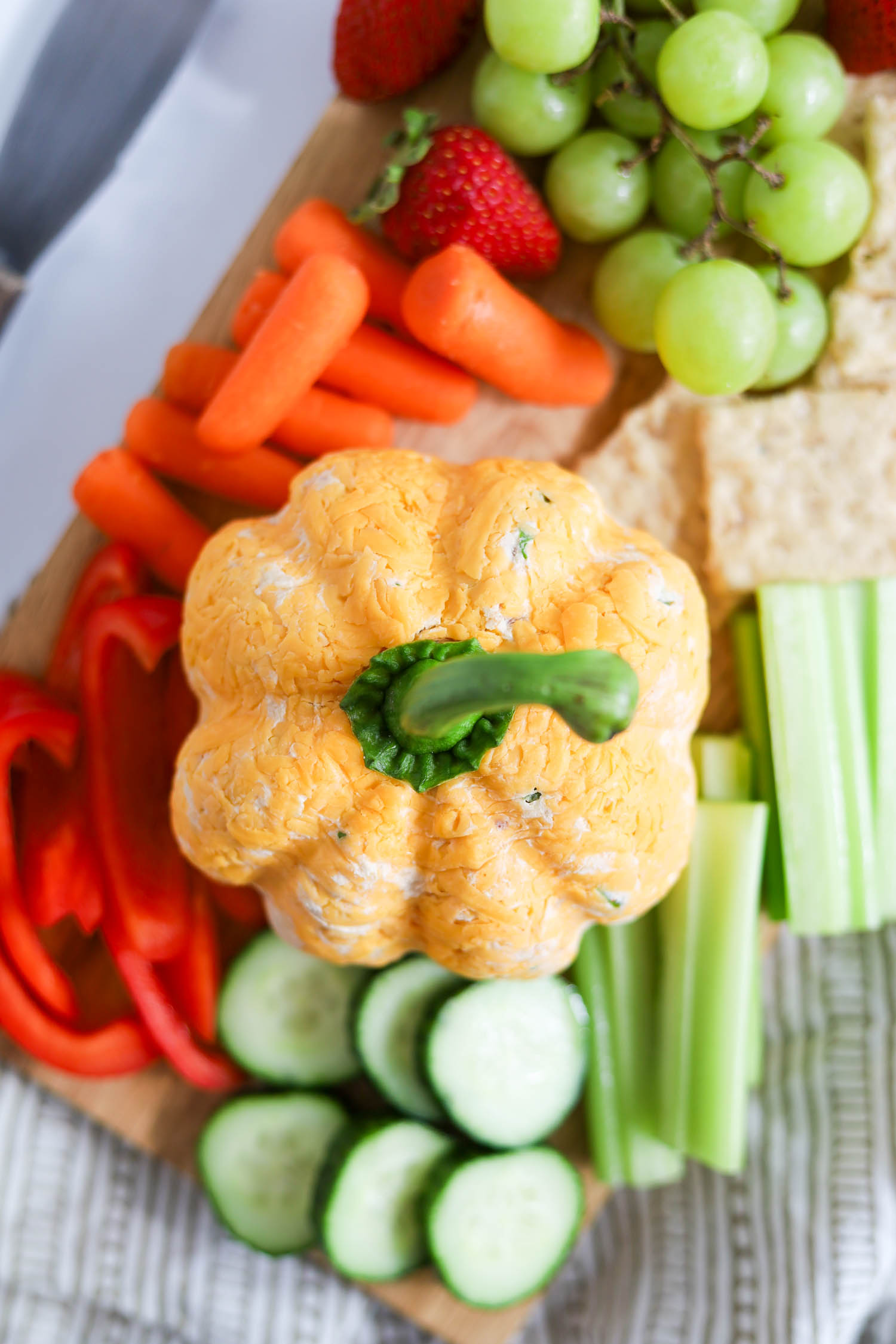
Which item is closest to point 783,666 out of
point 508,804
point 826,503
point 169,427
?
point 826,503

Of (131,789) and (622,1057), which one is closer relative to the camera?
(131,789)

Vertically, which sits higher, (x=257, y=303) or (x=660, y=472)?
(x=257, y=303)

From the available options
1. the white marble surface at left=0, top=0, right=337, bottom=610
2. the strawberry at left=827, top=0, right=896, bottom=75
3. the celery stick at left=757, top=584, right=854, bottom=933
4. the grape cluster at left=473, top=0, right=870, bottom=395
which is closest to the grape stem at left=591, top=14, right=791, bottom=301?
the grape cluster at left=473, top=0, right=870, bottom=395

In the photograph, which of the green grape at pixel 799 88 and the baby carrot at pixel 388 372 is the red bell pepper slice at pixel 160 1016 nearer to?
the baby carrot at pixel 388 372

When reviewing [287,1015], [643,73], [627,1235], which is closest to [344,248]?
[643,73]

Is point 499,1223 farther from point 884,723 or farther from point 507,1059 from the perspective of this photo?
point 884,723

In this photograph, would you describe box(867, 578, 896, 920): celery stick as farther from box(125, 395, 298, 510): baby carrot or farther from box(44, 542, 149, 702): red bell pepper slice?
box(44, 542, 149, 702): red bell pepper slice

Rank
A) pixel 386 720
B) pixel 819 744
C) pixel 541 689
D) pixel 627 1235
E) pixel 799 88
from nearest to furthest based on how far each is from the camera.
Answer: pixel 541 689 < pixel 386 720 < pixel 799 88 < pixel 819 744 < pixel 627 1235
